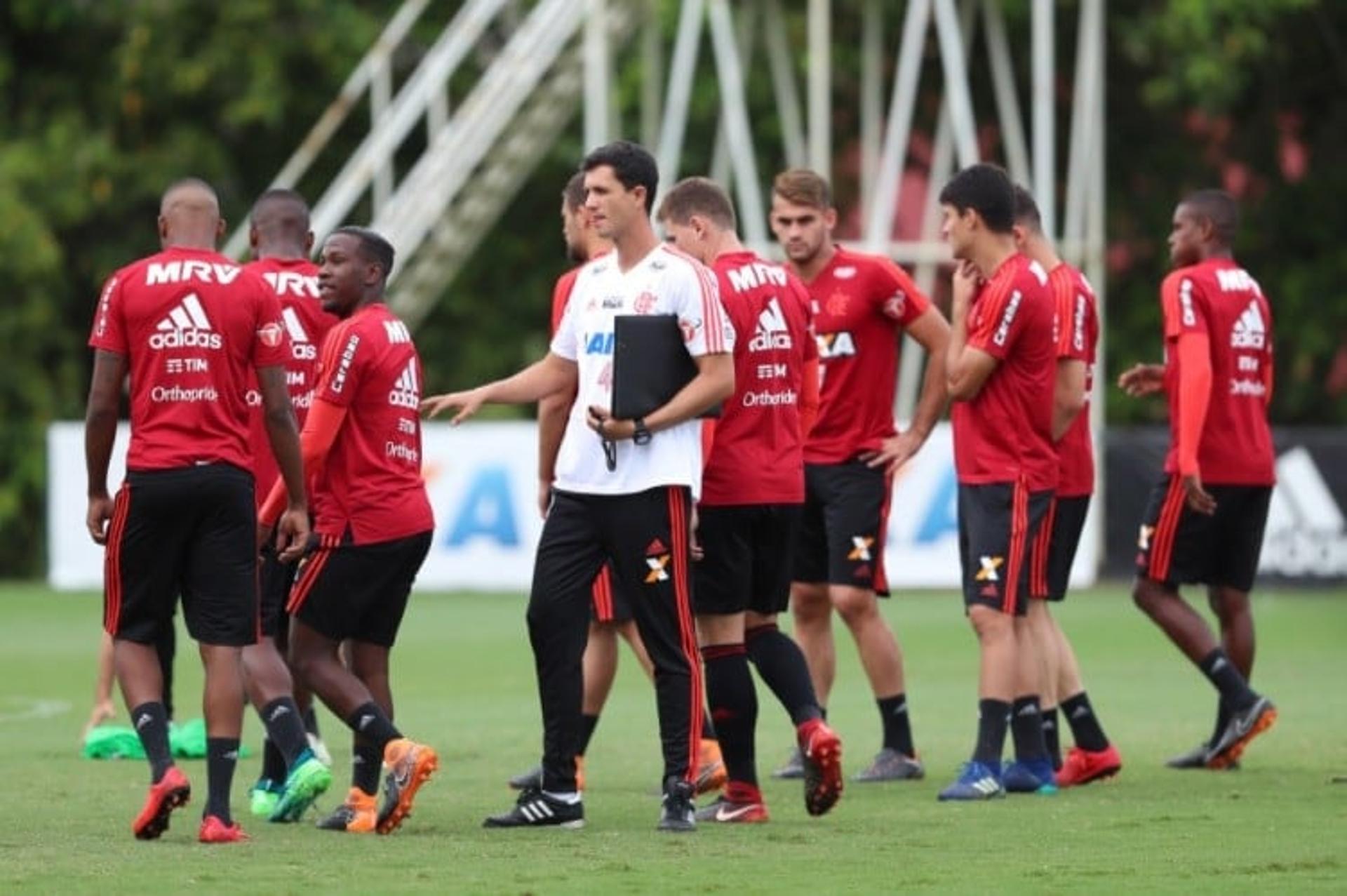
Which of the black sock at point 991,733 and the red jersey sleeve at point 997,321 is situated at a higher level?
the red jersey sleeve at point 997,321

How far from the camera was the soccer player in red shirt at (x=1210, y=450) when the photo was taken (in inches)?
498

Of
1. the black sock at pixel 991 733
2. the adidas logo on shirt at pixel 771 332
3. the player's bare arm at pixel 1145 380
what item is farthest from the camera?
the player's bare arm at pixel 1145 380

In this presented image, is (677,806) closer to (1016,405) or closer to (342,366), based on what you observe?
(342,366)

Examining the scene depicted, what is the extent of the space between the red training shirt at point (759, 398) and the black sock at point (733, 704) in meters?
0.55

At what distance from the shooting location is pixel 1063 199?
33.8 meters

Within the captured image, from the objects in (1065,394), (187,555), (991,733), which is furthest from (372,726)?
(1065,394)

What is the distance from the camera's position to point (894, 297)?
12367 millimetres

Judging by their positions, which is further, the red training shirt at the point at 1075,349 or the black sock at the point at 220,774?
the red training shirt at the point at 1075,349

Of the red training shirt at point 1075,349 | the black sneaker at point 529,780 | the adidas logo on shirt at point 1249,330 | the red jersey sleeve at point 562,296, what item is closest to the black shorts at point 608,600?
the black sneaker at point 529,780

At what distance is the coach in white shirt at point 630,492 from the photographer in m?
9.91

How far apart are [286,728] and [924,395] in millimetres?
3486

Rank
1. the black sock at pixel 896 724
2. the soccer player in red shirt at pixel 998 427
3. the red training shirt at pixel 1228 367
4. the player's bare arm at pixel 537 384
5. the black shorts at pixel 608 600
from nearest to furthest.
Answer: the player's bare arm at pixel 537 384 < the soccer player in red shirt at pixel 998 427 < the black shorts at pixel 608 600 < the black sock at pixel 896 724 < the red training shirt at pixel 1228 367

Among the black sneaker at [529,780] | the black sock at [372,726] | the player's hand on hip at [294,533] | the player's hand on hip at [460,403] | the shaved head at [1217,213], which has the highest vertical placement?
the shaved head at [1217,213]

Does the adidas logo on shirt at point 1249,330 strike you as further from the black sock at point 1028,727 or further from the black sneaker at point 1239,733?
the black sock at point 1028,727
